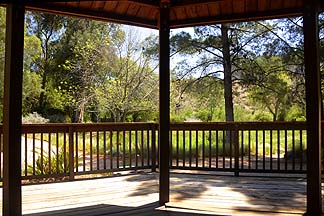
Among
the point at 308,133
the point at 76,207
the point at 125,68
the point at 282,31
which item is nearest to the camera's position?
the point at 308,133

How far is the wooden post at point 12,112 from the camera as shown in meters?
3.34

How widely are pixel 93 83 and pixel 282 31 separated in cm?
662

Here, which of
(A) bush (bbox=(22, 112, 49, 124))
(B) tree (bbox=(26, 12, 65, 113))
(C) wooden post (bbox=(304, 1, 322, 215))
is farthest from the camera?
(B) tree (bbox=(26, 12, 65, 113))

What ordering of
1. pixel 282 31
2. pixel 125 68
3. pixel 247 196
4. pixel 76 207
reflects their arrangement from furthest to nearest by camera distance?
pixel 125 68 → pixel 282 31 → pixel 247 196 → pixel 76 207

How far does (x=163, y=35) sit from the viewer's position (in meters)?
4.15

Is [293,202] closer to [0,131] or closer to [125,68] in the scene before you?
[0,131]

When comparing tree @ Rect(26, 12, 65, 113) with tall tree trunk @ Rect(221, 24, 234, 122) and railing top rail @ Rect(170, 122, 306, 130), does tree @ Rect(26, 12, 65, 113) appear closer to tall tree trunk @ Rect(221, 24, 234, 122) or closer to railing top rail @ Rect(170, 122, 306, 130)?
tall tree trunk @ Rect(221, 24, 234, 122)

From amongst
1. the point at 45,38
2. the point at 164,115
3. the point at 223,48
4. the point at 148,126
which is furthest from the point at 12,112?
the point at 45,38

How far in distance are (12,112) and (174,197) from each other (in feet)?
7.42

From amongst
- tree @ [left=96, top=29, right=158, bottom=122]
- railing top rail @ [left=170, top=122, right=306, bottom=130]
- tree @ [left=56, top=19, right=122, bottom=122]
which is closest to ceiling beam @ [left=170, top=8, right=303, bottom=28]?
railing top rail @ [left=170, top=122, right=306, bottom=130]

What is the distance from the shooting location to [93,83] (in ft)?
39.8

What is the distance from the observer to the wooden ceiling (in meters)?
4.21

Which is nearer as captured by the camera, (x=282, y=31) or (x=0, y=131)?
(x=0, y=131)

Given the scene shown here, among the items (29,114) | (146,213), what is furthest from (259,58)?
(29,114)
